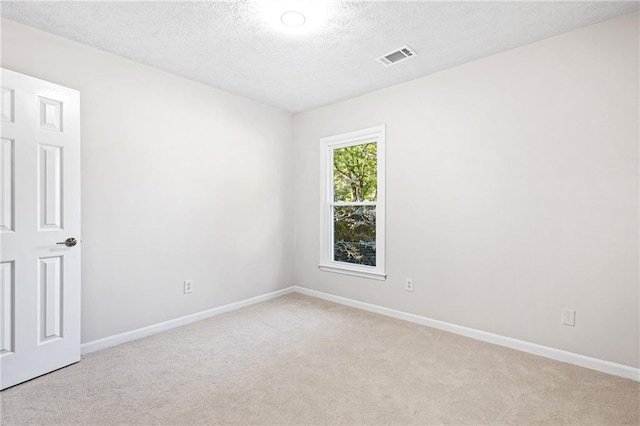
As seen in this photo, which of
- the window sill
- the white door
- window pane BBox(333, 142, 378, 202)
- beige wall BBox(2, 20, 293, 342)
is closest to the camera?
the white door

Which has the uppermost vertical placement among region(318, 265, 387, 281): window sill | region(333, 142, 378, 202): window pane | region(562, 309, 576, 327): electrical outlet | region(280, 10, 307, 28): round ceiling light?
region(280, 10, 307, 28): round ceiling light

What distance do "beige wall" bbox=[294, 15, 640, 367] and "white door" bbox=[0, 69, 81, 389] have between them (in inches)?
110

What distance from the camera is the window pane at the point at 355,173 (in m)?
3.78

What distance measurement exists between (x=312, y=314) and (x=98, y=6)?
3.20 metres

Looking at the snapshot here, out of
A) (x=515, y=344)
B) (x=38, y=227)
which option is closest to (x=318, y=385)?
(x=515, y=344)

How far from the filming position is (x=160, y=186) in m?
3.12

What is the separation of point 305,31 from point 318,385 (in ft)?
8.32

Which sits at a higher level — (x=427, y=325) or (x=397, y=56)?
(x=397, y=56)

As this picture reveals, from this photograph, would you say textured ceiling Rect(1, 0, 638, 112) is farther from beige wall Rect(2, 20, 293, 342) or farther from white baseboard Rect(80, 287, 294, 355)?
white baseboard Rect(80, 287, 294, 355)

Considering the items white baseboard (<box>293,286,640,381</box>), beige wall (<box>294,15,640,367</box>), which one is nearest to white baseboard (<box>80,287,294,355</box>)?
white baseboard (<box>293,286,640,381</box>)

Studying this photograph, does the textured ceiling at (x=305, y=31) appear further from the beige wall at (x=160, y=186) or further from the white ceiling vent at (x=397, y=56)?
the beige wall at (x=160, y=186)

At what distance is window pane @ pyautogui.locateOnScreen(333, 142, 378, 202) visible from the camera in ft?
12.4

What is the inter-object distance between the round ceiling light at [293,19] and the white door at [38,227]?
1.68 metres

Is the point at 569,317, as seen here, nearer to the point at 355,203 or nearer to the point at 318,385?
the point at 318,385
